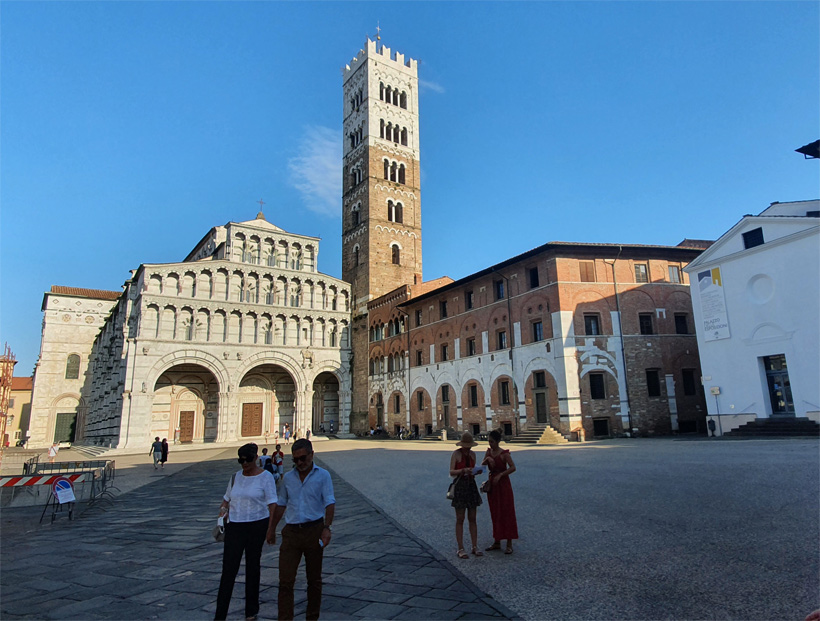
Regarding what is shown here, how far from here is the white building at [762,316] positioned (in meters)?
19.7

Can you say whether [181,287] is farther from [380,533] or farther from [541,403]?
[380,533]

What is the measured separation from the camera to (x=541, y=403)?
26984mm

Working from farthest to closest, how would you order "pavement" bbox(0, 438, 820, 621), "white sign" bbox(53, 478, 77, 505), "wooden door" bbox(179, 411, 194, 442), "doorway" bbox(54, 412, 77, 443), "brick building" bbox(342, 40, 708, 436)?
1. "doorway" bbox(54, 412, 77, 443)
2. "wooden door" bbox(179, 411, 194, 442)
3. "brick building" bbox(342, 40, 708, 436)
4. "white sign" bbox(53, 478, 77, 505)
5. "pavement" bbox(0, 438, 820, 621)

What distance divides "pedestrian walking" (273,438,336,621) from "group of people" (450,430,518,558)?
226cm

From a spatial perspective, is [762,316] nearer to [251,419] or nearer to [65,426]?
[251,419]

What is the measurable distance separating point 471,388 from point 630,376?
9.87 m

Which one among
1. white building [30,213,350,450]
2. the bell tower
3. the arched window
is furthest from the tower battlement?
the arched window

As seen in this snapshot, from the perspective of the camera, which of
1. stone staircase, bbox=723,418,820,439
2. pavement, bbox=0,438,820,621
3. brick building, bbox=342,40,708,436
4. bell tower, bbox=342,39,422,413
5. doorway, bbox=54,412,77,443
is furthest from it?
doorway, bbox=54,412,77,443

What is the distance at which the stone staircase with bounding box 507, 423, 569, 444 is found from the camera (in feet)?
82.3

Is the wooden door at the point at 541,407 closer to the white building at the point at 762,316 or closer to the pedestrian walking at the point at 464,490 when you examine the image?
the white building at the point at 762,316

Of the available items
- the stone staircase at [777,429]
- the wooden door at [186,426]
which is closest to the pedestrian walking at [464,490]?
the stone staircase at [777,429]

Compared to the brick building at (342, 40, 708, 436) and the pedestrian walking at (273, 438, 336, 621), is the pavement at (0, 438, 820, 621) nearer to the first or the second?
the pedestrian walking at (273, 438, 336, 621)

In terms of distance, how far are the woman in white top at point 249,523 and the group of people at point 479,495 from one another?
2.52 metres

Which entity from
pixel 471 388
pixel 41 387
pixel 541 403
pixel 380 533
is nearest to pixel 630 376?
pixel 541 403
